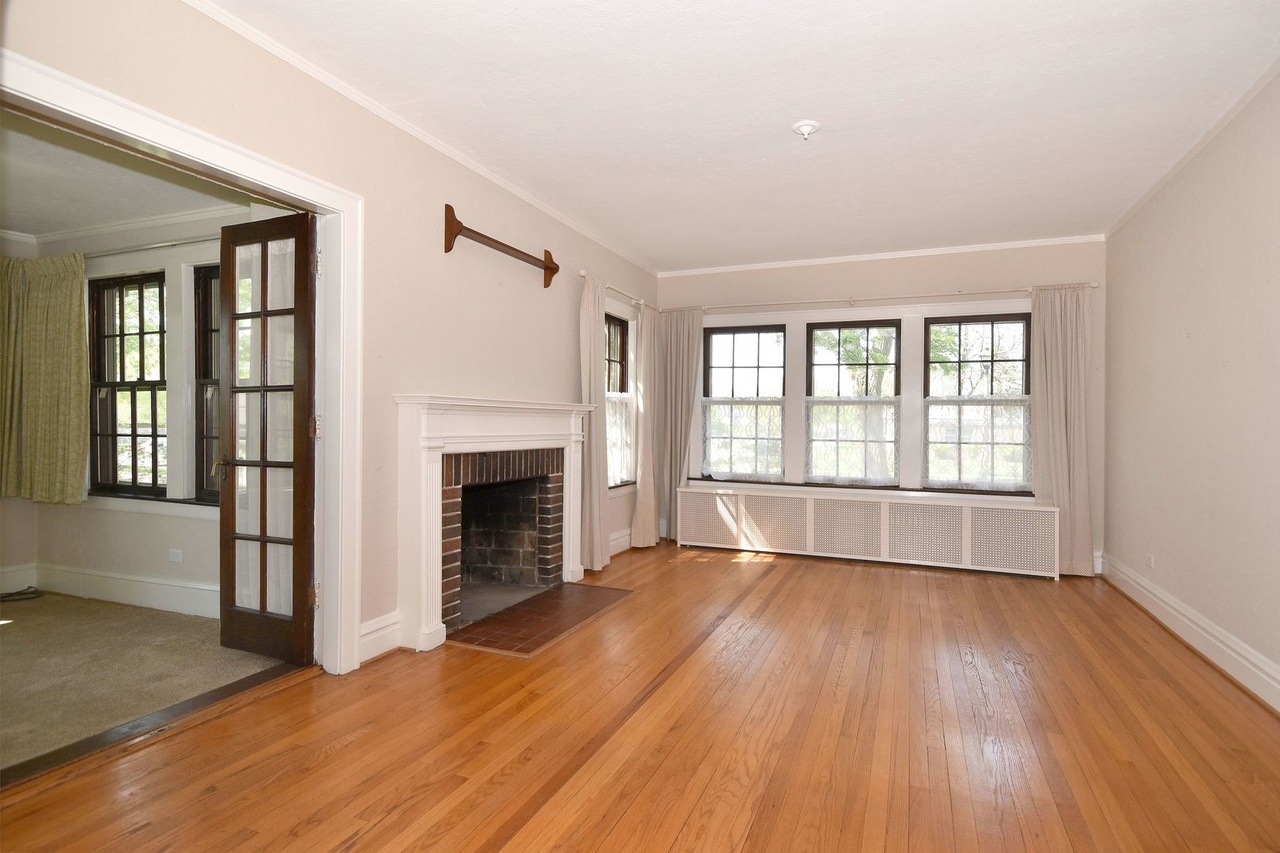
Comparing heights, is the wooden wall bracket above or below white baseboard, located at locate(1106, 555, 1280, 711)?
above

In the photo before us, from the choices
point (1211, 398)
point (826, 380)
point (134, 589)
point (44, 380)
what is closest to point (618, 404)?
point (826, 380)

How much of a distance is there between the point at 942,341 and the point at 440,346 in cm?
451

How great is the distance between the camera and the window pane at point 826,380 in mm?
6527

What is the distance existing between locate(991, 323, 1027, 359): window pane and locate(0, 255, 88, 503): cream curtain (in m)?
7.24

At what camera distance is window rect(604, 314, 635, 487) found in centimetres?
629

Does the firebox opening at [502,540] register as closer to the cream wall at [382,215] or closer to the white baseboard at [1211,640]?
the cream wall at [382,215]

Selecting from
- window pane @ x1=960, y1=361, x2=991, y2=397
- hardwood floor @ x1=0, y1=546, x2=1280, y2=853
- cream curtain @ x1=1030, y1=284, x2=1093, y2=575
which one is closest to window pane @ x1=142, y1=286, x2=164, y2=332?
hardwood floor @ x1=0, y1=546, x2=1280, y2=853

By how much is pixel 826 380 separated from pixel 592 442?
2.48 m

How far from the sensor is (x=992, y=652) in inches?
147

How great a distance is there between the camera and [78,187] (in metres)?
4.22

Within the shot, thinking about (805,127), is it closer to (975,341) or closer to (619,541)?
(975,341)

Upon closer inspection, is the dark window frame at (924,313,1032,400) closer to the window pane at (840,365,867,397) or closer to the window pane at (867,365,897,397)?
the window pane at (867,365,897,397)

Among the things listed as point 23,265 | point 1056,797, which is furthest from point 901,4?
point 23,265

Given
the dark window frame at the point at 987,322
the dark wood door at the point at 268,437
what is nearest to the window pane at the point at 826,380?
the dark window frame at the point at 987,322
